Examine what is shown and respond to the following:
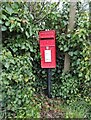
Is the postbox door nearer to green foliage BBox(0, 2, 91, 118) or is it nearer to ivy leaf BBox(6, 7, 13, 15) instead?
green foliage BBox(0, 2, 91, 118)

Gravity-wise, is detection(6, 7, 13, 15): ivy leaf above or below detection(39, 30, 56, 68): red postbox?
above

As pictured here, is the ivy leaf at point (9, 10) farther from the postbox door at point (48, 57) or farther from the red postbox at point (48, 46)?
the postbox door at point (48, 57)

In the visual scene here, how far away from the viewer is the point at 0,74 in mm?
3203

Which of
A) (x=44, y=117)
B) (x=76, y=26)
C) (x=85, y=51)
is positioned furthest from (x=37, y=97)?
(x=76, y=26)

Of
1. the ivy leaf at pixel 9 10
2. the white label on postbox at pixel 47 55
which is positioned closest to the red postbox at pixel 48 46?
the white label on postbox at pixel 47 55

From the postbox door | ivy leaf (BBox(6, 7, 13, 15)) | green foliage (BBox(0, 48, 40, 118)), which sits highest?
ivy leaf (BBox(6, 7, 13, 15))

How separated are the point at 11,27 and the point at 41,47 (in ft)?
2.52

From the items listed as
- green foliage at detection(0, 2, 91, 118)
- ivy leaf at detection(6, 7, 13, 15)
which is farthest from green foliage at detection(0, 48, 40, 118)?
ivy leaf at detection(6, 7, 13, 15)

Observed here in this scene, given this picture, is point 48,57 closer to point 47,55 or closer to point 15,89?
point 47,55

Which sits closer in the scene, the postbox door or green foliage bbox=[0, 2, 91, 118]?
green foliage bbox=[0, 2, 91, 118]

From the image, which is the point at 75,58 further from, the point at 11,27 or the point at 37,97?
the point at 11,27

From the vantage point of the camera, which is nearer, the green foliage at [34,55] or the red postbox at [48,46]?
the green foliage at [34,55]

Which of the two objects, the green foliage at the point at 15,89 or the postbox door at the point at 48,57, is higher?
the postbox door at the point at 48,57

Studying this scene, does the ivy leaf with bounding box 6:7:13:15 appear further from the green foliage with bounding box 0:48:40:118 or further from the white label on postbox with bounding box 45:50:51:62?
the white label on postbox with bounding box 45:50:51:62
